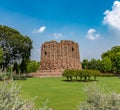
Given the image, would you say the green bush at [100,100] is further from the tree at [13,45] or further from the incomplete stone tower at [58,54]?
the incomplete stone tower at [58,54]

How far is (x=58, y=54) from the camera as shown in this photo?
221ft

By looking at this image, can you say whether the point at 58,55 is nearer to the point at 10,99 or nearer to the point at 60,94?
the point at 60,94

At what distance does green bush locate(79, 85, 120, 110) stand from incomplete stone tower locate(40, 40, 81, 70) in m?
58.8

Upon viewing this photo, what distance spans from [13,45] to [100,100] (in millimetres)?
48792

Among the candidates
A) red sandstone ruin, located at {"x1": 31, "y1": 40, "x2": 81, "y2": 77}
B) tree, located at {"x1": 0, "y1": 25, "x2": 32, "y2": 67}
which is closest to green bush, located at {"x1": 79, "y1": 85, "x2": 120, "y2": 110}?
tree, located at {"x1": 0, "y1": 25, "x2": 32, "y2": 67}

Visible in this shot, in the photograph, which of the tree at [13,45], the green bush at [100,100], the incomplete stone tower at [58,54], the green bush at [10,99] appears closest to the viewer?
the green bush at [10,99]

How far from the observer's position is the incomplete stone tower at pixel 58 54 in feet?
219

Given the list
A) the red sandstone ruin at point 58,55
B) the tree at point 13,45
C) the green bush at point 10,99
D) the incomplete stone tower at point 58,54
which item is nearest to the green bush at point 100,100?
the green bush at point 10,99

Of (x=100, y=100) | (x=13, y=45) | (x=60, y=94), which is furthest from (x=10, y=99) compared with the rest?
(x=13, y=45)

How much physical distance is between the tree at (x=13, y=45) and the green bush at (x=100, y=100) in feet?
156

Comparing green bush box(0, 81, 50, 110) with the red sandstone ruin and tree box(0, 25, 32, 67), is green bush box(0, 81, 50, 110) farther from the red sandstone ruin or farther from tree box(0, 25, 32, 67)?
the red sandstone ruin

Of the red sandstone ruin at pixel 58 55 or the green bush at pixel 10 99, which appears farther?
the red sandstone ruin at pixel 58 55

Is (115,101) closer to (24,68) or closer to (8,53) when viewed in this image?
(8,53)

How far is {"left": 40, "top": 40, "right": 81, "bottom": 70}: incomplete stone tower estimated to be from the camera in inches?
2628
